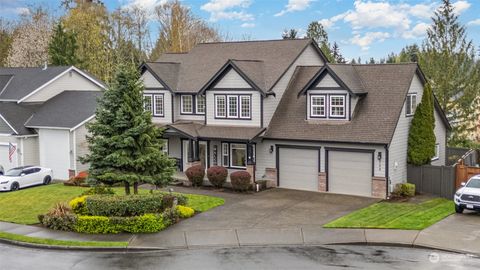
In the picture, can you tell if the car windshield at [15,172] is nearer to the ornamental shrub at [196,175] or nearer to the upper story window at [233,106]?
the ornamental shrub at [196,175]

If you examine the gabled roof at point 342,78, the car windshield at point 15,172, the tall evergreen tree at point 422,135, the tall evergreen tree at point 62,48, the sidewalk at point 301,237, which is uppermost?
the tall evergreen tree at point 62,48

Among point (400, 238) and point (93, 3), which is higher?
point (93, 3)

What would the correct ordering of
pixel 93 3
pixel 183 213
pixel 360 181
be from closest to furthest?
pixel 183 213, pixel 360 181, pixel 93 3

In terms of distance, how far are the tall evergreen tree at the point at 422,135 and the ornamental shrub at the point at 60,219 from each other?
57.9ft

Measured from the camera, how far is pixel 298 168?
30547mm

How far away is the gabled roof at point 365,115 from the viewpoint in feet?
92.1

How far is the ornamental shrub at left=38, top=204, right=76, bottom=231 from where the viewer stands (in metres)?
22.0

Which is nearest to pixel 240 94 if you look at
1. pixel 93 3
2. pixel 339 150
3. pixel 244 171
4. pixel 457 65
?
pixel 244 171

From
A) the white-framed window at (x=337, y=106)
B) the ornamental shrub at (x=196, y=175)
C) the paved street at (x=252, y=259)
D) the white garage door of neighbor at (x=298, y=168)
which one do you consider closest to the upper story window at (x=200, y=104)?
the ornamental shrub at (x=196, y=175)

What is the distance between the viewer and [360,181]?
28.4 metres

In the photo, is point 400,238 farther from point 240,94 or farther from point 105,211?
point 240,94

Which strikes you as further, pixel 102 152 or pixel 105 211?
pixel 102 152

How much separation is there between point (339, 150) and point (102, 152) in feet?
40.3

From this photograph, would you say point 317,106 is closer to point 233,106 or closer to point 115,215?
point 233,106
